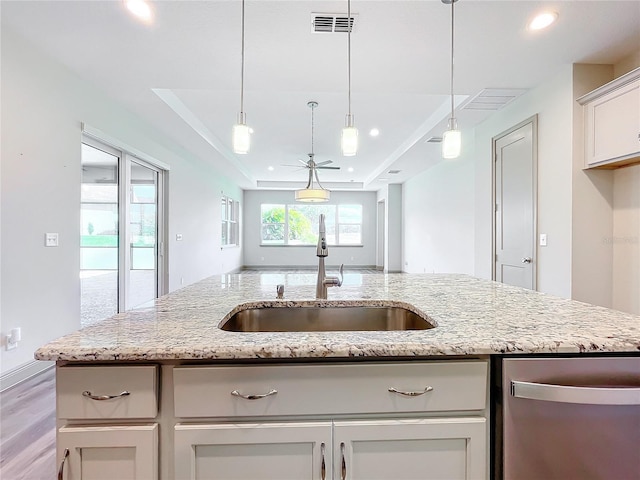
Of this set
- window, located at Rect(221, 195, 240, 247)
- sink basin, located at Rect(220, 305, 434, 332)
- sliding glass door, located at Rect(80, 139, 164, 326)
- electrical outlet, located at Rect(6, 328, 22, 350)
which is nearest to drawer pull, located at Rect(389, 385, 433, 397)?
sink basin, located at Rect(220, 305, 434, 332)

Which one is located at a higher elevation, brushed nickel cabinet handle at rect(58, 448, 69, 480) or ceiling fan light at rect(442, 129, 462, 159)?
ceiling fan light at rect(442, 129, 462, 159)

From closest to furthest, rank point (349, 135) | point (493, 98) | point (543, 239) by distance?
point (349, 135), point (543, 239), point (493, 98)

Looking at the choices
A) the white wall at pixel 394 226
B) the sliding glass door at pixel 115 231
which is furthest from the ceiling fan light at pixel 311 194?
the white wall at pixel 394 226

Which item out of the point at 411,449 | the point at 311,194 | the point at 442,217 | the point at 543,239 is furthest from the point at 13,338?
the point at 442,217

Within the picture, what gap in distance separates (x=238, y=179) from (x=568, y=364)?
853 cm

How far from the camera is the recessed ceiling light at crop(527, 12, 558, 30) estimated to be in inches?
85.0

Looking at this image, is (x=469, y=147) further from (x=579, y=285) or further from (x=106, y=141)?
(x=106, y=141)

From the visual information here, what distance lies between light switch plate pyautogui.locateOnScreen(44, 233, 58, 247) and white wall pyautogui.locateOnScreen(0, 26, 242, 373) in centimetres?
4

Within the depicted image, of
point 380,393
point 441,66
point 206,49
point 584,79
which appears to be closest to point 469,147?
point 584,79

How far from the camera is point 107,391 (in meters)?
0.86

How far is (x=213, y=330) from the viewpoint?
101 centimetres

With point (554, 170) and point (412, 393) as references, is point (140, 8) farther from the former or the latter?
point (554, 170)

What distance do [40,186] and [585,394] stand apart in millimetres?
3490

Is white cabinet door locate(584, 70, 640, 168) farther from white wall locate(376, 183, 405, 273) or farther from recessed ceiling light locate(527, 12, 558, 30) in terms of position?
white wall locate(376, 183, 405, 273)
